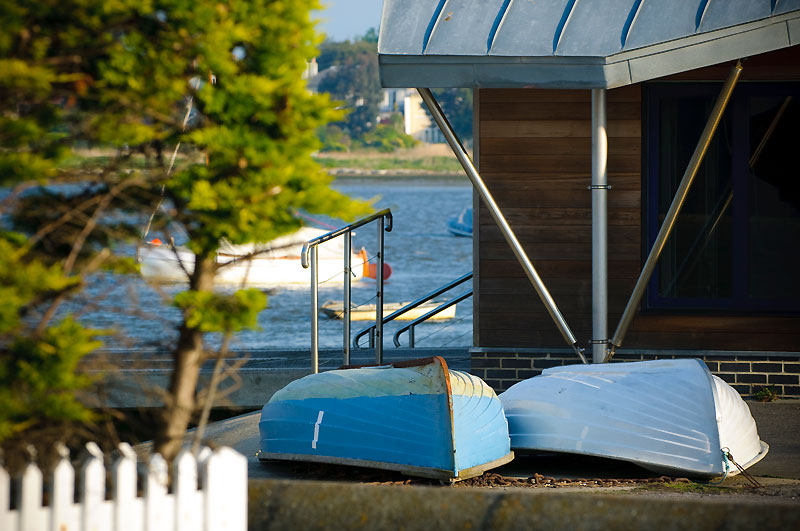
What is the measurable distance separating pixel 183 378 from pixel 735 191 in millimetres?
5310

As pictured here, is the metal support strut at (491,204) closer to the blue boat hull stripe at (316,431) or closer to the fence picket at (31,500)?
the blue boat hull stripe at (316,431)

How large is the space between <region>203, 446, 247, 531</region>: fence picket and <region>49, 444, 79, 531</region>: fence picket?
45cm

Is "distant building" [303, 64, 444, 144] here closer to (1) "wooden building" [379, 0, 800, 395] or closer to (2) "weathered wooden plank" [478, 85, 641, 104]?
(2) "weathered wooden plank" [478, 85, 641, 104]

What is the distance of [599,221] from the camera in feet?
22.4

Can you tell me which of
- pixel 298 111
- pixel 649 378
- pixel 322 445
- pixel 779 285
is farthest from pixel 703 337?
pixel 298 111

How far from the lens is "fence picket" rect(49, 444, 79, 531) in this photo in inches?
139

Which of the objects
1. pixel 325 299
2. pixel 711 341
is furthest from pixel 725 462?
pixel 325 299

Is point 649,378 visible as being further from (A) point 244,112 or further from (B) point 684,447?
(A) point 244,112

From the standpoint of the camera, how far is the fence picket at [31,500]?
138 inches

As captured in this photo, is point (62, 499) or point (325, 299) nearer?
point (62, 499)

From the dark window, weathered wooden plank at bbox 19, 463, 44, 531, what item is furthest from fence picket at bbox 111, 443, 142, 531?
the dark window

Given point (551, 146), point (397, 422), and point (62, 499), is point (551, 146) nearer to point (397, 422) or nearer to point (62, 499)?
point (397, 422)

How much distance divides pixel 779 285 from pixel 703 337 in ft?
2.35

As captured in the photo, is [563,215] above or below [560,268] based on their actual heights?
above
